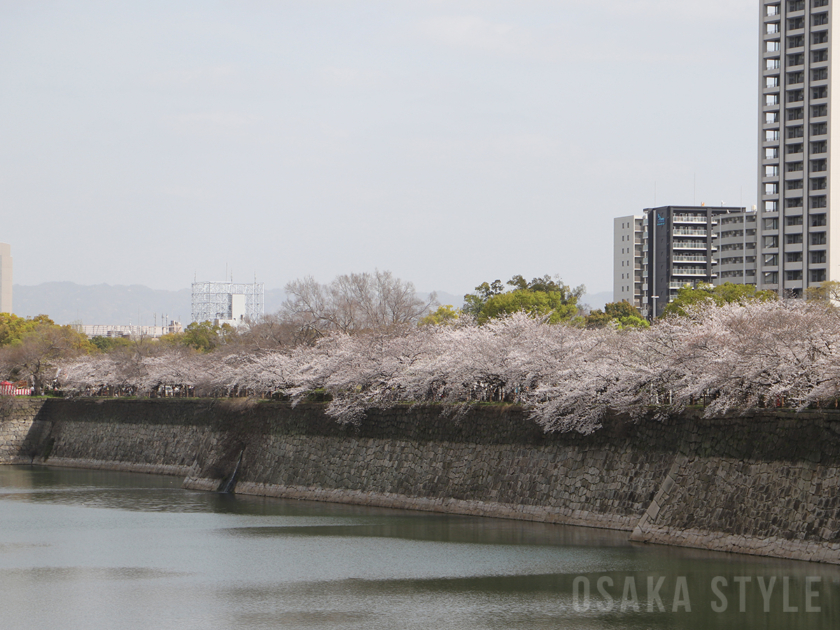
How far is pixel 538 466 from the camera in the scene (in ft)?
92.6

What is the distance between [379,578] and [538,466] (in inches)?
331

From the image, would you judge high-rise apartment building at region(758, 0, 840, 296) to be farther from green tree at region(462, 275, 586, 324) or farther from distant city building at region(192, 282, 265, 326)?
distant city building at region(192, 282, 265, 326)

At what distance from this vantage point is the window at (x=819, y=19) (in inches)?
2721

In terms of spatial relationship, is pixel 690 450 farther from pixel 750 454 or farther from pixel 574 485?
pixel 574 485

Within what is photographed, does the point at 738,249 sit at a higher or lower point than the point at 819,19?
lower

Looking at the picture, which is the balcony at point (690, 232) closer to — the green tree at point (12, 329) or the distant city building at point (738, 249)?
the distant city building at point (738, 249)

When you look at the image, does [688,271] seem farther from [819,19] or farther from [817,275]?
[819,19]

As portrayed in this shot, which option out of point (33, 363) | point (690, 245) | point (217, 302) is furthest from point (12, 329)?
point (217, 302)

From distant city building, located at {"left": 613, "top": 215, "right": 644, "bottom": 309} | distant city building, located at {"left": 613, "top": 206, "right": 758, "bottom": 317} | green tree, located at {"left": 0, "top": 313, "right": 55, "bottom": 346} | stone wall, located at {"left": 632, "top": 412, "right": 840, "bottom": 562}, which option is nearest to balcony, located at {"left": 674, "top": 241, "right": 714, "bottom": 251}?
distant city building, located at {"left": 613, "top": 206, "right": 758, "bottom": 317}

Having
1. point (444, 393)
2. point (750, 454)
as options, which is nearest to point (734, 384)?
point (750, 454)

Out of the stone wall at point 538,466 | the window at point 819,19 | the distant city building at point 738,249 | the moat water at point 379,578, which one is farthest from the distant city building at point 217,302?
the moat water at point 379,578

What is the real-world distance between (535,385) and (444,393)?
3.59 meters

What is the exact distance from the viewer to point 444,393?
3375cm

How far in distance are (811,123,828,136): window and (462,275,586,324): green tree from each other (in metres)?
21.4
